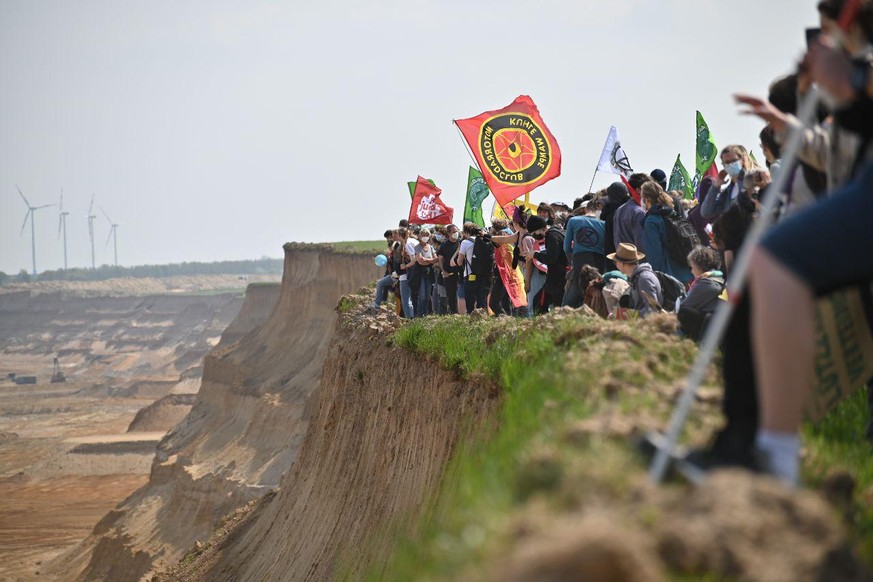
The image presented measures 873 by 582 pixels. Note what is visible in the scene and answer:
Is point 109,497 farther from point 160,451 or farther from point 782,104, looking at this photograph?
point 782,104

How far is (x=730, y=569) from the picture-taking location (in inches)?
114

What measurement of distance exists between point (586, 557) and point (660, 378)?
2.58 m

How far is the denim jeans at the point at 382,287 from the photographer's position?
802 inches

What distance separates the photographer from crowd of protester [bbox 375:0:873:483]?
11.3 ft

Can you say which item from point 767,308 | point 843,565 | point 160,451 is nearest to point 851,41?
point 767,308

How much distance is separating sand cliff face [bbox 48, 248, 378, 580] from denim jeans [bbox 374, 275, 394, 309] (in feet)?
Result: 55.3

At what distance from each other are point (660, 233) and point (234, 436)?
40.8 meters

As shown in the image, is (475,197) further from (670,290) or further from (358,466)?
(670,290)

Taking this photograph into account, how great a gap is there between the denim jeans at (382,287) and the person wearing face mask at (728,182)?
10091 millimetres

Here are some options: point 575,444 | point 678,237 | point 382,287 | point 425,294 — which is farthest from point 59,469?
point 575,444

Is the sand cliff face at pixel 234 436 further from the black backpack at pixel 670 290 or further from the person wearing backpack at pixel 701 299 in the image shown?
the person wearing backpack at pixel 701 299

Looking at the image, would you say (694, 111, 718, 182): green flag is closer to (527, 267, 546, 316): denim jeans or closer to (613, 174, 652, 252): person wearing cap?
(527, 267, 546, 316): denim jeans

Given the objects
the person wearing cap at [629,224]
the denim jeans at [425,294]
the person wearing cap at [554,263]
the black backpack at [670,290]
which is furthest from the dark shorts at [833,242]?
the denim jeans at [425,294]

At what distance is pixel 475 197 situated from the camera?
2608cm
